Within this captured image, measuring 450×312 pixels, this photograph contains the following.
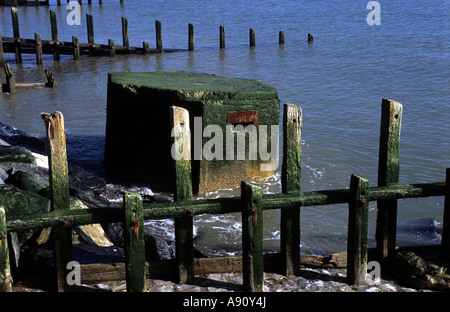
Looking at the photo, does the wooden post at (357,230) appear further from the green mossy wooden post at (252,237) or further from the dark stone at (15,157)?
the dark stone at (15,157)

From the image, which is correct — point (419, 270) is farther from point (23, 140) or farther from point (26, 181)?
point (23, 140)

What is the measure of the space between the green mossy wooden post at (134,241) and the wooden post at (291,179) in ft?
3.87

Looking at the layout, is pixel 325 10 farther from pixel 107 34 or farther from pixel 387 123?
pixel 387 123

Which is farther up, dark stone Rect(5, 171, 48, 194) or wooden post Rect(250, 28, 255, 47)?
wooden post Rect(250, 28, 255, 47)

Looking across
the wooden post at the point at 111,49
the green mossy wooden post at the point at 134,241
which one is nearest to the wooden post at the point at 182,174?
the green mossy wooden post at the point at 134,241

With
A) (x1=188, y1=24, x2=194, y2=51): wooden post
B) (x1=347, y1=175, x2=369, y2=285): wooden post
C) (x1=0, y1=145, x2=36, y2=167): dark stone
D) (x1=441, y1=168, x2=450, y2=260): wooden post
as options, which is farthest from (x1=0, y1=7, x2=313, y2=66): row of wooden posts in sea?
(x1=441, y1=168, x2=450, y2=260): wooden post

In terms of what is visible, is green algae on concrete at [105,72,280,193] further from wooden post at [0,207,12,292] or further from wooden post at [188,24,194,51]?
wooden post at [188,24,194,51]

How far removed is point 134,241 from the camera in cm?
435

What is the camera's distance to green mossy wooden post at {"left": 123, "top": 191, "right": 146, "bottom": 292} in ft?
14.1

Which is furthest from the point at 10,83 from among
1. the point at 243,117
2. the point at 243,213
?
the point at 243,213

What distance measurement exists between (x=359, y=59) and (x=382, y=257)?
17.5 meters

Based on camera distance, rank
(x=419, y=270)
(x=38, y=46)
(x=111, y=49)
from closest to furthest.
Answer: (x=419, y=270)
(x=38, y=46)
(x=111, y=49)

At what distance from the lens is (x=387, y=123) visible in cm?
499

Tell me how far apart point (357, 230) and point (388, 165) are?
0.65 meters
